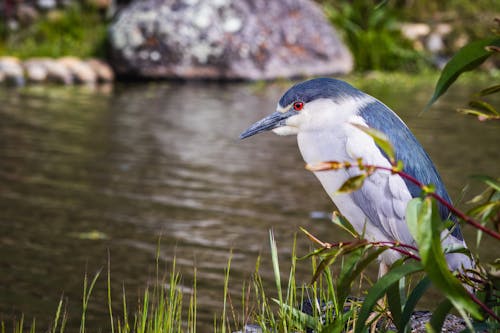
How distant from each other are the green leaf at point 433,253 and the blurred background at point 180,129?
0.50 m

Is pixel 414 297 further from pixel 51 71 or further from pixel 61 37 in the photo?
pixel 61 37

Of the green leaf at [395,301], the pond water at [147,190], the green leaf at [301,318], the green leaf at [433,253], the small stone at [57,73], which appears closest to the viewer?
the green leaf at [433,253]

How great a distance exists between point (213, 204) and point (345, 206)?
3510 mm

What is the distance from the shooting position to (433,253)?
1797 mm

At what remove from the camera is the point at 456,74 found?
2.02 m

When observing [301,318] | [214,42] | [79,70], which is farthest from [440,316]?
[214,42]

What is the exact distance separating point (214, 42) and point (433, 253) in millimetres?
12805

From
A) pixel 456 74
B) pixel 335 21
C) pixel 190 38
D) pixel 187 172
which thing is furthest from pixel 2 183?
pixel 335 21

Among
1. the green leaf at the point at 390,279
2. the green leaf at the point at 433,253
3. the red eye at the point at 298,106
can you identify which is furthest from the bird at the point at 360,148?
the green leaf at the point at 433,253

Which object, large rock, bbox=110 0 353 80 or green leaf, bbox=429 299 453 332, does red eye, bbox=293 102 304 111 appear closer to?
green leaf, bbox=429 299 453 332

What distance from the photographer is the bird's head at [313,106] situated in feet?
10.4

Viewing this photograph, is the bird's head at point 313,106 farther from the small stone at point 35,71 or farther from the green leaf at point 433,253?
the small stone at point 35,71

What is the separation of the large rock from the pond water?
6.96 feet

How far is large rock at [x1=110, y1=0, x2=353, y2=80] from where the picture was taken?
47.2 feet
